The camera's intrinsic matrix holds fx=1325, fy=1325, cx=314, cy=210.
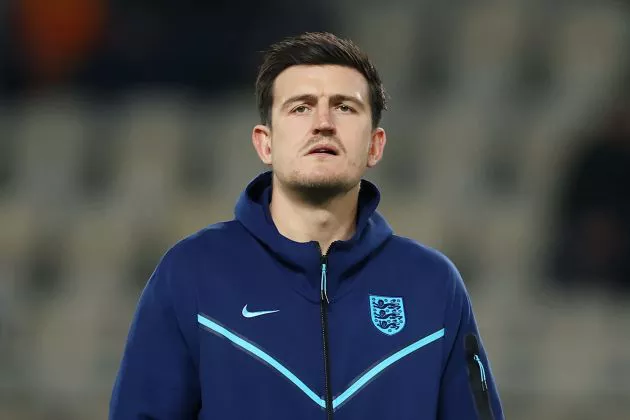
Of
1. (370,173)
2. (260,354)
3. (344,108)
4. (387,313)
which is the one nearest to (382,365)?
(387,313)

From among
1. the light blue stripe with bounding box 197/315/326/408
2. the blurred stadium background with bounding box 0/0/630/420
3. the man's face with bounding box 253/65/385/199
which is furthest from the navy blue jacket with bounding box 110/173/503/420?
the blurred stadium background with bounding box 0/0/630/420

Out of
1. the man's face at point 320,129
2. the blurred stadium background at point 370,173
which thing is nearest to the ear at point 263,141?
the man's face at point 320,129

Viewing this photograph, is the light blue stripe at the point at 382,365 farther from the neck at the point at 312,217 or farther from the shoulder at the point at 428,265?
the neck at the point at 312,217

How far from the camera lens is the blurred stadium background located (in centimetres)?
536

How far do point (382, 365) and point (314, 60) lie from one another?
0.52 m

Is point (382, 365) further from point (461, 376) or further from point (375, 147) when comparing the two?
point (375, 147)

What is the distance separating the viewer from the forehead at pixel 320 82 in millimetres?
2195

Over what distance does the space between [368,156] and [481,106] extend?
146 inches

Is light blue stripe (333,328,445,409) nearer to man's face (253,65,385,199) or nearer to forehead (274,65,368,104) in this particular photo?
man's face (253,65,385,199)

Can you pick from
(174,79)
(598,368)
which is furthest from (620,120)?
(174,79)

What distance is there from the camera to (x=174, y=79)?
233 inches

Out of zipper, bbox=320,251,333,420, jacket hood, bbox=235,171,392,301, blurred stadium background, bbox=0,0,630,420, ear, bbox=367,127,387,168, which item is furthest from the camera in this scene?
blurred stadium background, bbox=0,0,630,420

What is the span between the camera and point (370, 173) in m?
5.61

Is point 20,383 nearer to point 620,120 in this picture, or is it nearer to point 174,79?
Result: point 174,79
